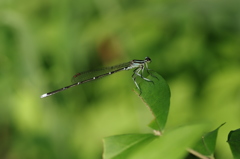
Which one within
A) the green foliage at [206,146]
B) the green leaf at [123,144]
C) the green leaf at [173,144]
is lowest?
the green foliage at [206,146]

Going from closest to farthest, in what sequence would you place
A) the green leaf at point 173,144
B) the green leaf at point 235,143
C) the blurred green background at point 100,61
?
the green leaf at point 173,144
the green leaf at point 235,143
the blurred green background at point 100,61

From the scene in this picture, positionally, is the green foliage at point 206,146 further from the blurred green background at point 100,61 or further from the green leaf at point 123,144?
the blurred green background at point 100,61

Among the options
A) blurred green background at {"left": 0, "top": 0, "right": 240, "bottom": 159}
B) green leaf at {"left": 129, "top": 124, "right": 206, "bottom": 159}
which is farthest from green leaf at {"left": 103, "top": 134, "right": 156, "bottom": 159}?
blurred green background at {"left": 0, "top": 0, "right": 240, "bottom": 159}

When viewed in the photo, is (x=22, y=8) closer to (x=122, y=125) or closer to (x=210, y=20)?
(x=122, y=125)

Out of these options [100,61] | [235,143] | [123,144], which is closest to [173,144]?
[123,144]

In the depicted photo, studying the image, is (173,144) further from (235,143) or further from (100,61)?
(100,61)

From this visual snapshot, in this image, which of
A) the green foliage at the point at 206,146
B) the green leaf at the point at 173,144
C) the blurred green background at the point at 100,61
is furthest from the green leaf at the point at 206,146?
the blurred green background at the point at 100,61
